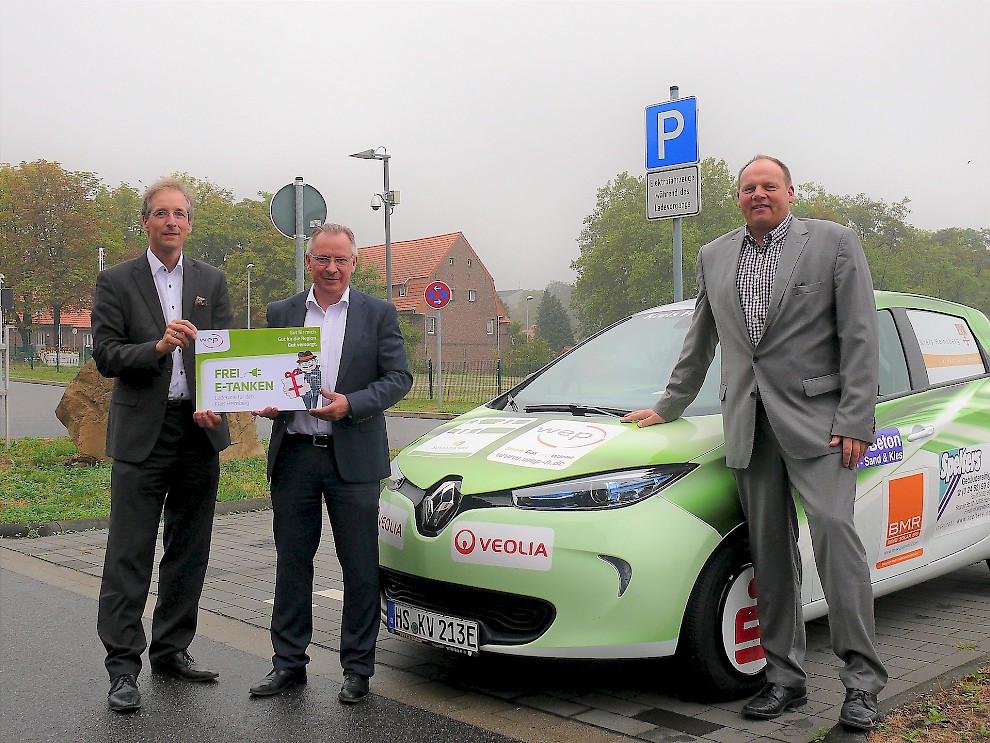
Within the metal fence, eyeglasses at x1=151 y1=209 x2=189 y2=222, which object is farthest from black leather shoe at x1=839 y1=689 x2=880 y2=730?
the metal fence

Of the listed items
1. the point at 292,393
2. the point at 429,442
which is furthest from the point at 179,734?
the point at 429,442

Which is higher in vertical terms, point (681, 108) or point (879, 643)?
point (681, 108)

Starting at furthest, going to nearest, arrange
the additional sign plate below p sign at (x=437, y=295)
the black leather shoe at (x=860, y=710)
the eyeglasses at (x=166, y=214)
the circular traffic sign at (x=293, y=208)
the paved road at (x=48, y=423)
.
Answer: the additional sign plate below p sign at (x=437, y=295) < the paved road at (x=48, y=423) < the circular traffic sign at (x=293, y=208) < the eyeglasses at (x=166, y=214) < the black leather shoe at (x=860, y=710)

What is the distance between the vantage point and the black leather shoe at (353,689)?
4094 mm

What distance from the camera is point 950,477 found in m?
5.03

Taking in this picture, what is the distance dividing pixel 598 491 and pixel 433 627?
91 cm

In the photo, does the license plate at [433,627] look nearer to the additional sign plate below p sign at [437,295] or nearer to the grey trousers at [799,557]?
the grey trousers at [799,557]

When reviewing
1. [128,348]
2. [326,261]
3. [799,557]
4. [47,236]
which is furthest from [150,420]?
[47,236]

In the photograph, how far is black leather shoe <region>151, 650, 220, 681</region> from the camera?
173 inches

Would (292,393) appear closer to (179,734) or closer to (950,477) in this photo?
(179,734)

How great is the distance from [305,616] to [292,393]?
0.98 meters

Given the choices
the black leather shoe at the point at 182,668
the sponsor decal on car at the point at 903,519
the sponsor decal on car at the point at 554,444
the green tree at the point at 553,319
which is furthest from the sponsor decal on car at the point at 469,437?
the green tree at the point at 553,319

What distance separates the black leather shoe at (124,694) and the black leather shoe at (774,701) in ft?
7.91

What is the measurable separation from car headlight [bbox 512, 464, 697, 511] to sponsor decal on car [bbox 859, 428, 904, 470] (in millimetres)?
1069
